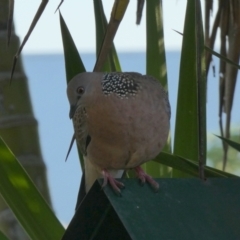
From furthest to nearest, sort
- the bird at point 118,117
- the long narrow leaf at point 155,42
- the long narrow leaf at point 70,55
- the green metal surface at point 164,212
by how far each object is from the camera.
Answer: the long narrow leaf at point 155,42 → the long narrow leaf at point 70,55 → the bird at point 118,117 → the green metal surface at point 164,212

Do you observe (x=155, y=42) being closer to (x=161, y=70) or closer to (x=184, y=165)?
(x=161, y=70)

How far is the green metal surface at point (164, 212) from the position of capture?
35.4 inches

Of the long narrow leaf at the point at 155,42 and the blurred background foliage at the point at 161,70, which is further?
the long narrow leaf at the point at 155,42

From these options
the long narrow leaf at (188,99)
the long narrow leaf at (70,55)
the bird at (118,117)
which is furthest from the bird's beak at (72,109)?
the long narrow leaf at (188,99)

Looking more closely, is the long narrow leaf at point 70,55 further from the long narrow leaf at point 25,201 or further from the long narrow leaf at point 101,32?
the long narrow leaf at point 25,201

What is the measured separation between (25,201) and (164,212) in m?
0.42

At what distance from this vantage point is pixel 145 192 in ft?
3.18

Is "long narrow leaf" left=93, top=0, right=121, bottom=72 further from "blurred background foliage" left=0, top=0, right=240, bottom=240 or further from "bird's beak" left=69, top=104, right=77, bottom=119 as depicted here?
"bird's beak" left=69, top=104, right=77, bottom=119

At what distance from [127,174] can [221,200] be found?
0.53m

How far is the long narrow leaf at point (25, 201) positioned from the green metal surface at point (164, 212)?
0.31 m

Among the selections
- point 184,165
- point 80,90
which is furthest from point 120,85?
point 184,165

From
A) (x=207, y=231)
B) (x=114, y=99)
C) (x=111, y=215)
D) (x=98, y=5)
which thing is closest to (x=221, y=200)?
(x=207, y=231)

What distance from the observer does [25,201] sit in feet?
4.15

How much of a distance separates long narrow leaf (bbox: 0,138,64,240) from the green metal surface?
31cm
